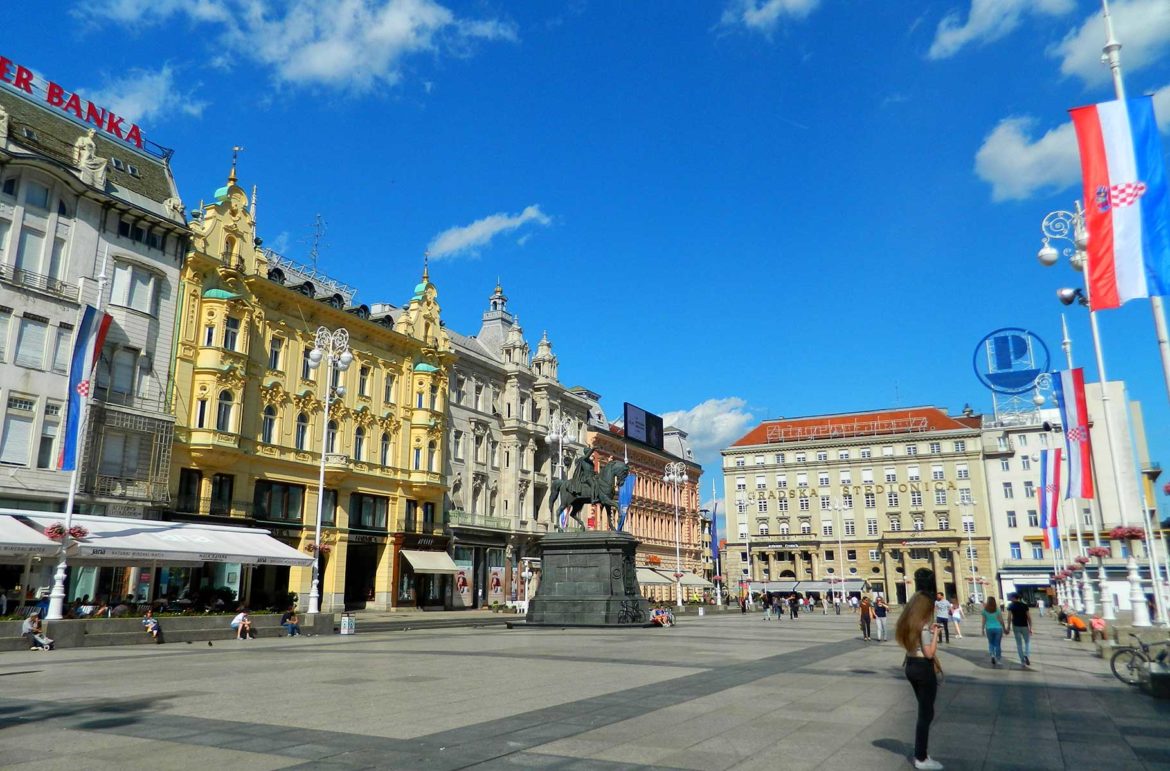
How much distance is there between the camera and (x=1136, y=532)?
3972 centimetres

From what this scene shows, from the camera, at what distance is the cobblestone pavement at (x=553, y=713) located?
8094 mm

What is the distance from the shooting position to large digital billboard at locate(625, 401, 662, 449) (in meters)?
82.9

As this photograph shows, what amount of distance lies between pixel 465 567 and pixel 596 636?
97.6 feet

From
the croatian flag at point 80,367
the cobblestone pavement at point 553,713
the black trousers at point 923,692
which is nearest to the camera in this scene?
the black trousers at point 923,692

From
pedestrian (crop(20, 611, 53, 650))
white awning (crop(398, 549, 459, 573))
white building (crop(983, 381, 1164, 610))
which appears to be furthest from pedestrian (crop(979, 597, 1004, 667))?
white building (crop(983, 381, 1164, 610))

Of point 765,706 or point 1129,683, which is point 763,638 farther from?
point 765,706

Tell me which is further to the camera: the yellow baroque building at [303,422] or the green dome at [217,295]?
the green dome at [217,295]

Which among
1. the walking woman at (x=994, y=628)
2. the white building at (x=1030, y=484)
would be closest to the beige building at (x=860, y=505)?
the white building at (x=1030, y=484)

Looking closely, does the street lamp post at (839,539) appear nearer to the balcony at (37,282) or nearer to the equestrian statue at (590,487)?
the equestrian statue at (590,487)

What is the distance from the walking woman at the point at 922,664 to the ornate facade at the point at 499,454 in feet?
155

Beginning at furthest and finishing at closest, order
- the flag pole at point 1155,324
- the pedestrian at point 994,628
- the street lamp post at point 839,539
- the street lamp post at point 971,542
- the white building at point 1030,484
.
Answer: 1. the street lamp post at point 839,539
2. the street lamp post at point 971,542
3. the white building at point 1030,484
4. the pedestrian at point 994,628
5. the flag pole at point 1155,324

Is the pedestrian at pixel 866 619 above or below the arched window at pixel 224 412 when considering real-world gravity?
below

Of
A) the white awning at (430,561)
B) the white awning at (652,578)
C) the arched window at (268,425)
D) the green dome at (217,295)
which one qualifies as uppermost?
the green dome at (217,295)

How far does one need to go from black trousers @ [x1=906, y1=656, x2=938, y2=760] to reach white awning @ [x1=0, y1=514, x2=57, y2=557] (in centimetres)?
2492
